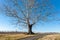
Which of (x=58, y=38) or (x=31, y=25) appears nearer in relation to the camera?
(x=58, y=38)

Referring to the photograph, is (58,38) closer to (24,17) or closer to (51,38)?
(51,38)

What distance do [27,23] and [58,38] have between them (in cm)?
1582

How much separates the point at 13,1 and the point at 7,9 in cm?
219

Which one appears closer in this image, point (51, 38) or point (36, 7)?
point (51, 38)

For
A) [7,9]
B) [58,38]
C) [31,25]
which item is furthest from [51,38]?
[7,9]

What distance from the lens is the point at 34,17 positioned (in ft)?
125

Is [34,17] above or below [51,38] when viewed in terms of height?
above

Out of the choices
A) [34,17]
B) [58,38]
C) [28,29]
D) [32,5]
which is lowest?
[58,38]

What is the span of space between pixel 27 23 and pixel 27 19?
86 cm

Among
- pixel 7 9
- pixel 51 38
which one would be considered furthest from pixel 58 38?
pixel 7 9

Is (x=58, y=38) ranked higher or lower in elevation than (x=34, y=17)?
lower

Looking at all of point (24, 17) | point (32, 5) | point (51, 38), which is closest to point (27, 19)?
point (24, 17)

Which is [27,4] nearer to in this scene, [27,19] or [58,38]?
[27,19]

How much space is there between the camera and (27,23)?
37.8 metres
